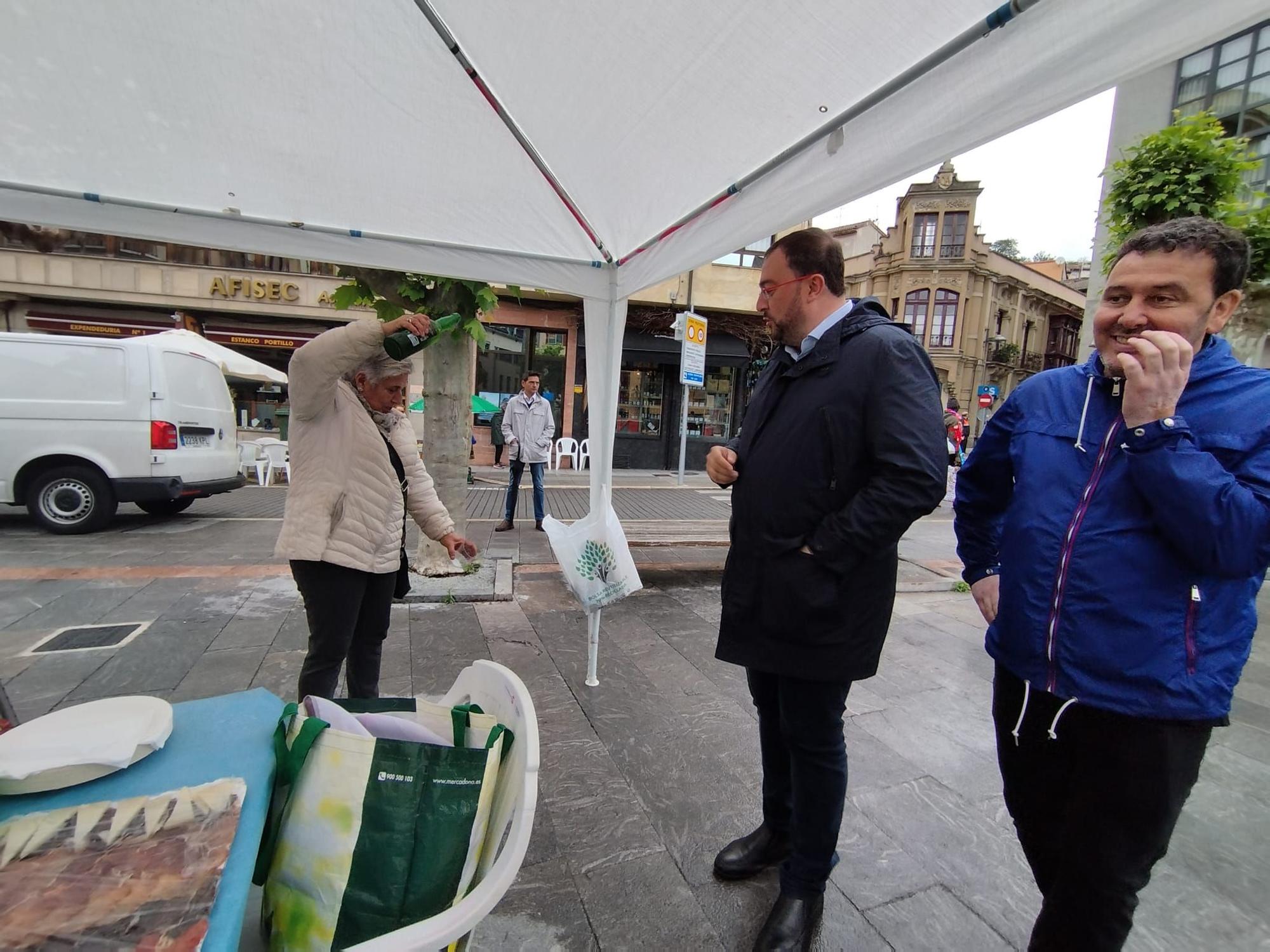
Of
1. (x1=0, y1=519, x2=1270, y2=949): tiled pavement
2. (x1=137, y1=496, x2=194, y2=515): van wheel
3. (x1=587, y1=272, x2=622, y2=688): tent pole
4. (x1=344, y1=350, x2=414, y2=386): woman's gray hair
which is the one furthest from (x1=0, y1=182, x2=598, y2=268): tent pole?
(x1=137, y1=496, x2=194, y2=515): van wheel

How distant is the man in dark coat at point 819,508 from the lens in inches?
61.4

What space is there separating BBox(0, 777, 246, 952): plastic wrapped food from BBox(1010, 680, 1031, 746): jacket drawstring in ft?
5.49

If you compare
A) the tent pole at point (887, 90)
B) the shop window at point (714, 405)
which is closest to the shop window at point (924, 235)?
the shop window at point (714, 405)

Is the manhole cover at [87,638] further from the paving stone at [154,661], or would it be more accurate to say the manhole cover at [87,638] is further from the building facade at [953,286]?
the building facade at [953,286]

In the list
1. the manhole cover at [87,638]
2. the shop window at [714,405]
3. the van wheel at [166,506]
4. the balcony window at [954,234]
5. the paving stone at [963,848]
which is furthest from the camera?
the balcony window at [954,234]

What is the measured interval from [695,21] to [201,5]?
1.49 m

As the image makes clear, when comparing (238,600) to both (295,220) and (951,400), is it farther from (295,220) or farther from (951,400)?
(951,400)

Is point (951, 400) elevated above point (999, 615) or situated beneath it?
elevated above

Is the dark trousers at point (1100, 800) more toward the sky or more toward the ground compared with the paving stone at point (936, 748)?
more toward the sky

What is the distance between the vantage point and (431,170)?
256cm

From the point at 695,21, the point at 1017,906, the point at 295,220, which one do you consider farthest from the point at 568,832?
the point at 295,220

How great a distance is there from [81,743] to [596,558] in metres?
2.13

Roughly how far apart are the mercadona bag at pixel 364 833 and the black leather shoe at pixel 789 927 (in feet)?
3.40

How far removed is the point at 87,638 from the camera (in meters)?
3.82
